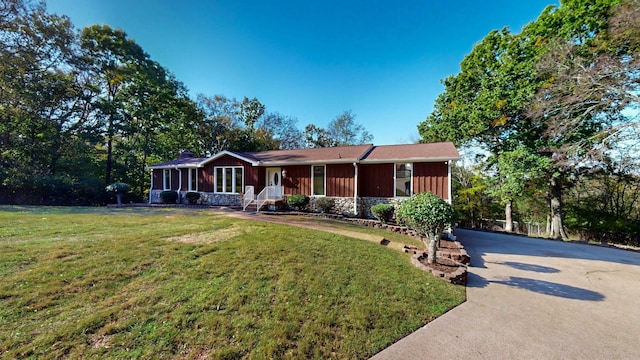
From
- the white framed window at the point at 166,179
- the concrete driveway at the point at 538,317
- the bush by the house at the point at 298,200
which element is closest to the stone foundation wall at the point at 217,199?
the white framed window at the point at 166,179

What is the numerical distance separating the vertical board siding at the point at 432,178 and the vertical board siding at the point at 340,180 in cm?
307

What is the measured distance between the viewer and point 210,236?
666 centimetres

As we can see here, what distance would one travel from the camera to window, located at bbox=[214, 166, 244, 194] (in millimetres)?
14586

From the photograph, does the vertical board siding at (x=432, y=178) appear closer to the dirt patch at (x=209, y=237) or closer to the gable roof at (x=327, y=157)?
the gable roof at (x=327, y=157)

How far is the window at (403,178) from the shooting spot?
11.3 m

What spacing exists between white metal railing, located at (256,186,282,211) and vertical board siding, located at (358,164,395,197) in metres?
4.74

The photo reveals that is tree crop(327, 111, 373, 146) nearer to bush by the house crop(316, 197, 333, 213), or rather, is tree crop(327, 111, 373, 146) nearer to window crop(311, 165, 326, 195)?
window crop(311, 165, 326, 195)

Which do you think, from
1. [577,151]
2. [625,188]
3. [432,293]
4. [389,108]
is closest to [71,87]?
[389,108]

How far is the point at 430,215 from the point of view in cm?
555

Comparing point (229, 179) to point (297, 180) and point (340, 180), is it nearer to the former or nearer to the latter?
point (297, 180)

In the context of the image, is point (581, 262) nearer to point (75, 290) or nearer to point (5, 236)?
point (75, 290)

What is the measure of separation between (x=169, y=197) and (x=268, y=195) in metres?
8.28

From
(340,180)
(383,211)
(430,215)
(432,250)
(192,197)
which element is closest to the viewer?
(430,215)

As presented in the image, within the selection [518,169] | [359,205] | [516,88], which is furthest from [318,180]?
[516,88]
